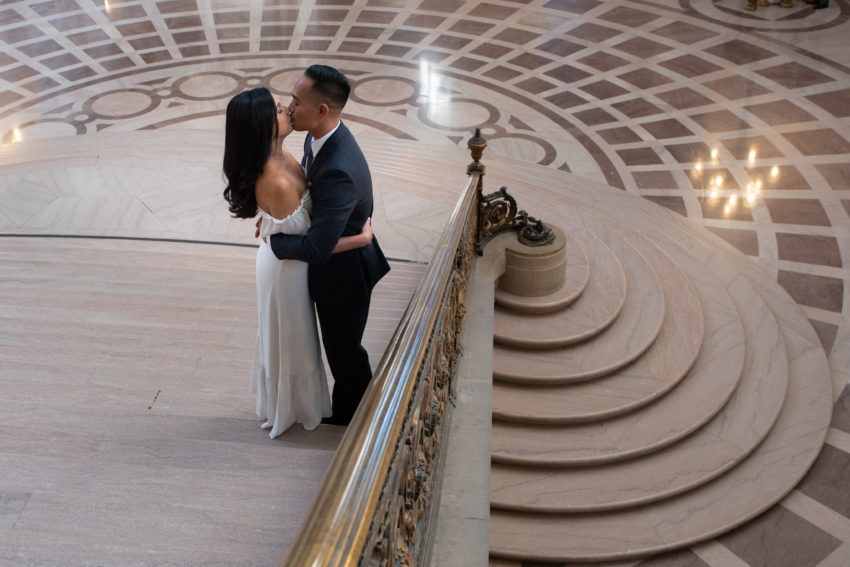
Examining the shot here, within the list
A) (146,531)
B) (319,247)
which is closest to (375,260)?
(319,247)

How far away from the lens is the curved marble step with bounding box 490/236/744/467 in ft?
13.1

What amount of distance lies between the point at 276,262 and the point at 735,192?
5.22 meters

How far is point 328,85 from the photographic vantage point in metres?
2.23

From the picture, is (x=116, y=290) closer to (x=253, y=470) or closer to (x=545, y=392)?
(x=253, y=470)

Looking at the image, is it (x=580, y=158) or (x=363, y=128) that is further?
(x=363, y=128)

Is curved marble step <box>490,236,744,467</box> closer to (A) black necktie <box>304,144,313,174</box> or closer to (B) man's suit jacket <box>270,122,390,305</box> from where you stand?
(B) man's suit jacket <box>270,122,390,305</box>

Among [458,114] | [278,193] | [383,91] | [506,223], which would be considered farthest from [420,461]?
[383,91]

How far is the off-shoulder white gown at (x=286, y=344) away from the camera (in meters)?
2.37

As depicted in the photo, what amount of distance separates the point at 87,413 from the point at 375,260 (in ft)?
3.85

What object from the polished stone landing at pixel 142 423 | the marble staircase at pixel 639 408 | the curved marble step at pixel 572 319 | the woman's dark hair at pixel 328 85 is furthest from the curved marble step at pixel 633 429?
the woman's dark hair at pixel 328 85

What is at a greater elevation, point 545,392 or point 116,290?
point 116,290

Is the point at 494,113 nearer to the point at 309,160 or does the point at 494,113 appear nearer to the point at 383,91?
the point at 383,91

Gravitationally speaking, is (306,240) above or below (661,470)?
above

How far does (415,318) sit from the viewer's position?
2.07 metres
